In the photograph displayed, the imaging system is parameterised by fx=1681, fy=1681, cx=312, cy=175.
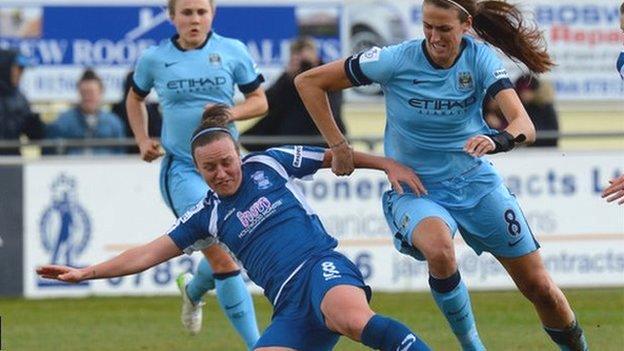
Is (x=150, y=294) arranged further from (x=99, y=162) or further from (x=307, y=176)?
(x=307, y=176)

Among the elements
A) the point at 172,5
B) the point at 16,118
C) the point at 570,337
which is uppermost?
the point at 172,5

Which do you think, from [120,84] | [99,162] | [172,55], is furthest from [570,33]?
[172,55]

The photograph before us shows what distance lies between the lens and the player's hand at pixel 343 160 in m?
8.89

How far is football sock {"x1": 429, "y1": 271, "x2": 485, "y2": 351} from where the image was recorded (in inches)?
364

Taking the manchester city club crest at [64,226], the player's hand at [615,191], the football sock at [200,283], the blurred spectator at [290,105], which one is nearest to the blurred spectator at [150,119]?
the blurred spectator at [290,105]

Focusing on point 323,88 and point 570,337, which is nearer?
point 323,88

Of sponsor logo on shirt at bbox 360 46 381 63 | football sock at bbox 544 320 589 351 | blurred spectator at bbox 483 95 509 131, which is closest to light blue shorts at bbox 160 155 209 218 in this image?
sponsor logo on shirt at bbox 360 46 381 63

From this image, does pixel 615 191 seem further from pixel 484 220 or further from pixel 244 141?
→ pixel 244 141

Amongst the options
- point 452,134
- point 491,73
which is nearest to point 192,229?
point 452,134

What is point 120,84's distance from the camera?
2025cm

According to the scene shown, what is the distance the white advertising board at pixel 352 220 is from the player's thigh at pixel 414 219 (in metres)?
5.87

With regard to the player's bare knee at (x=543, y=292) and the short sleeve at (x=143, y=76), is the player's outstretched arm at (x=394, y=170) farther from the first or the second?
the short sleeve at (x=143, y=76)

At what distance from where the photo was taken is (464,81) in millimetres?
9086

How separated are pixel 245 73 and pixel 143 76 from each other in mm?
691
